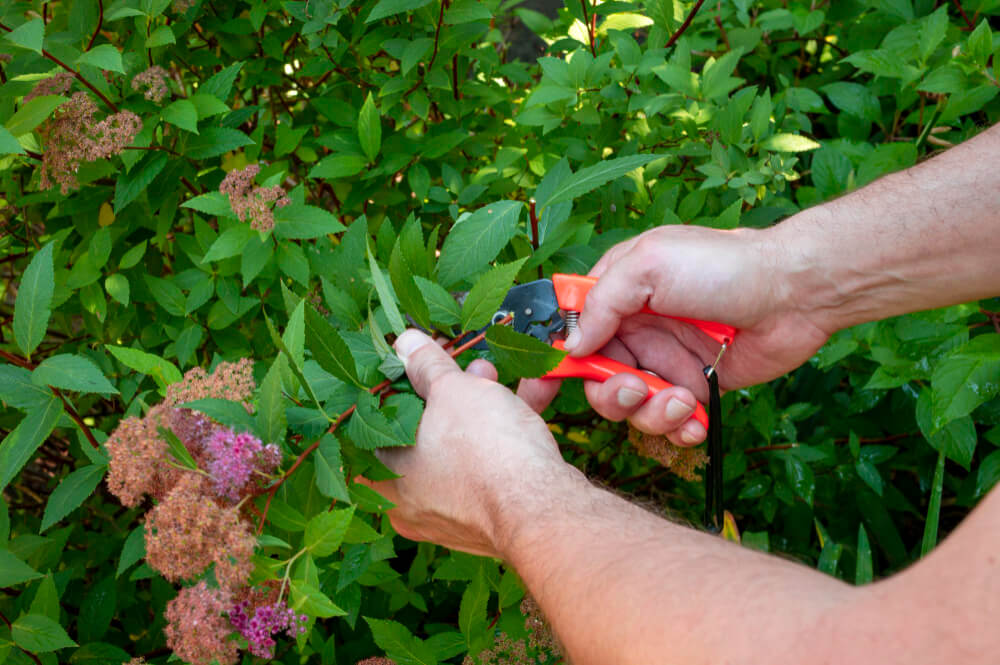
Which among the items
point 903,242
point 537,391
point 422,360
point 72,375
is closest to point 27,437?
point 72,375

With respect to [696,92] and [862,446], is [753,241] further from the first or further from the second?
[862,446]

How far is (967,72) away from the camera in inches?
66.7

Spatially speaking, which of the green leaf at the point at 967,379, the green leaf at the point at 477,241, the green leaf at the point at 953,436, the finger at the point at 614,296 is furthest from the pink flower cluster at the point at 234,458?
the green leaf at the point at 953,436

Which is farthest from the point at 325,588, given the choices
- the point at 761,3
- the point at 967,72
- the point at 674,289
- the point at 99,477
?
the point at 761,3

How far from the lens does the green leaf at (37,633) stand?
1.31 m

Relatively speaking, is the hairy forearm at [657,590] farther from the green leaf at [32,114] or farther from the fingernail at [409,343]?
the green leaf at [32,114]

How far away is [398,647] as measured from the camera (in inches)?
51.4

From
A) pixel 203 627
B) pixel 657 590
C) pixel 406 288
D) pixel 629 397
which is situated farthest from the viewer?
pixel 629 397

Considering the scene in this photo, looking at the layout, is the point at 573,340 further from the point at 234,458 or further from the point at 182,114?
the point at 182,114

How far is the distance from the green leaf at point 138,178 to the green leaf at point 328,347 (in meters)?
0.73

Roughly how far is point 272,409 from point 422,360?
27 cm

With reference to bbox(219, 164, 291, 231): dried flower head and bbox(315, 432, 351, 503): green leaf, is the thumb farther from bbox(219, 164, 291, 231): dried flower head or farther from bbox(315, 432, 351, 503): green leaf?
bbox(219, 164, 291, 231): dried flower head

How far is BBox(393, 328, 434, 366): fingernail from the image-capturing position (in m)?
1.23

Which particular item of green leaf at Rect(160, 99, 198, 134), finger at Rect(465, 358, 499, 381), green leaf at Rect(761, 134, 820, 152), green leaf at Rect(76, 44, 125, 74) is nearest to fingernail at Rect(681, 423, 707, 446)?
finger at Rect(465, 358, 499, 381)
